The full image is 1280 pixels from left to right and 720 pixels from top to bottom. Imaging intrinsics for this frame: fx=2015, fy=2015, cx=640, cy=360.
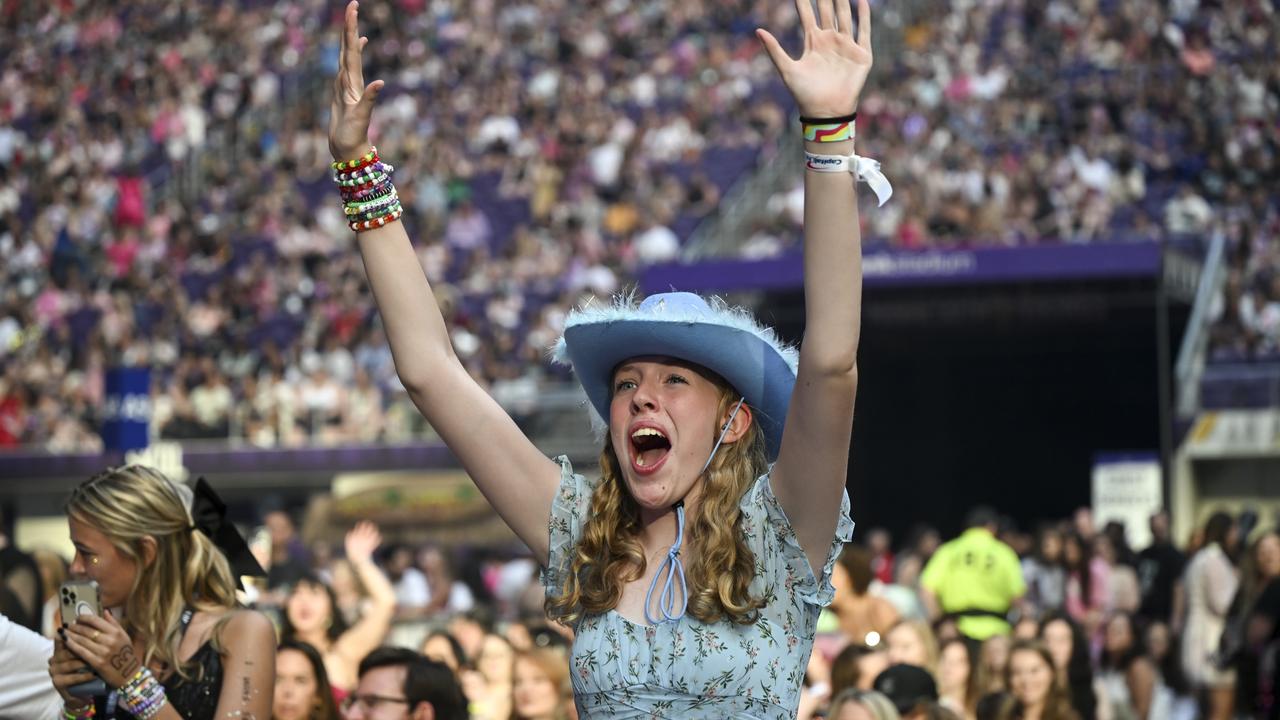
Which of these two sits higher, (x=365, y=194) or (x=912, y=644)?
(x=365, y=194)

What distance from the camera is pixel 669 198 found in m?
20.8

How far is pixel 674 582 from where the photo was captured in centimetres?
312

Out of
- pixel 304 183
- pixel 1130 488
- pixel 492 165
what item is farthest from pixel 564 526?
pixel 304 183

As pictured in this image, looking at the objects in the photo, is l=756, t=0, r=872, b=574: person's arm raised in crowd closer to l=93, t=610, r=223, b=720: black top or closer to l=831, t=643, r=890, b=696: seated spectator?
l=93, t=610, r=223, b=720: black top

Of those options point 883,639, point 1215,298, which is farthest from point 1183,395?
point 883,639

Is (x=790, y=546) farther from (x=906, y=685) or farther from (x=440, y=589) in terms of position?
(x=440, y=589)

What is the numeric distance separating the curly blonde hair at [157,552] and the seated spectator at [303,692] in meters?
1.41

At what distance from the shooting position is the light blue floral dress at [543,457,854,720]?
3014mm

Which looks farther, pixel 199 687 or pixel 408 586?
pixel 408 586

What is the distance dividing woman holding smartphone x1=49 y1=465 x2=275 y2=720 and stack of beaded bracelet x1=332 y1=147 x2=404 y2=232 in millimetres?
1095

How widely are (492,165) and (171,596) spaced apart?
18.9 meters

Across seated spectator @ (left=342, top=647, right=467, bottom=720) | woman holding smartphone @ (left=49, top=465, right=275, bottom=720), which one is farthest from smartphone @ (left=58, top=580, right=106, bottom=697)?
seated spectator @ (left=342, top=647, right=467, bottom=720)

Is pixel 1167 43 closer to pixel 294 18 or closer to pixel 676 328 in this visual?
pixel 294 18

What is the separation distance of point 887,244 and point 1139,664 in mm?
7207
